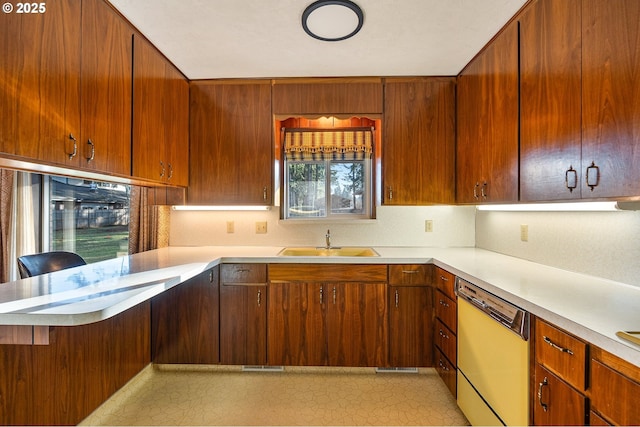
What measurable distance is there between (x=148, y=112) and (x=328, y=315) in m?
1.96

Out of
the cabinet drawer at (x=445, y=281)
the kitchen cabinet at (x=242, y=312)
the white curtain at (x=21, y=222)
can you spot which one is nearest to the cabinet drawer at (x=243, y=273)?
the kitchen cabinet at (x=242, y=312)

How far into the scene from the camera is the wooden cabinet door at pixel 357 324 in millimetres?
2389

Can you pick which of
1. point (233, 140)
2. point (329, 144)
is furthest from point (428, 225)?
point (233, 140)

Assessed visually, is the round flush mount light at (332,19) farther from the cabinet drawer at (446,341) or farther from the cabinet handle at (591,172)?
the cabinet drawer at (446,341)

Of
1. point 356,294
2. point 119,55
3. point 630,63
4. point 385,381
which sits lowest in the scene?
point 385,381

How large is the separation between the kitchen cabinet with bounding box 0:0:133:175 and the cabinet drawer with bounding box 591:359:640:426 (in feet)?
7.15

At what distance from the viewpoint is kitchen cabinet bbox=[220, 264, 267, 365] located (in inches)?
95.0

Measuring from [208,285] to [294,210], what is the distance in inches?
44.0

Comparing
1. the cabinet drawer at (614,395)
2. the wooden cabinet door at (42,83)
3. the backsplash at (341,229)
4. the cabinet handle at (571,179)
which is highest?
the wooden cabinet door at (42,83)

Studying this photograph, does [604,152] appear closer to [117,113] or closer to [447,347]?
[447,347]

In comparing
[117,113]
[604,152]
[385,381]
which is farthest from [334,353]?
[117,113]

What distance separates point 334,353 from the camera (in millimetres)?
2391

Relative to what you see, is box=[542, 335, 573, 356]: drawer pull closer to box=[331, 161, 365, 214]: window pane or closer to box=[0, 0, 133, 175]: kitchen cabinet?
box=[331, 161, 365, 214]: window pane

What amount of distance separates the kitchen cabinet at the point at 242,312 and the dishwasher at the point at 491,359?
1423 millimetres
